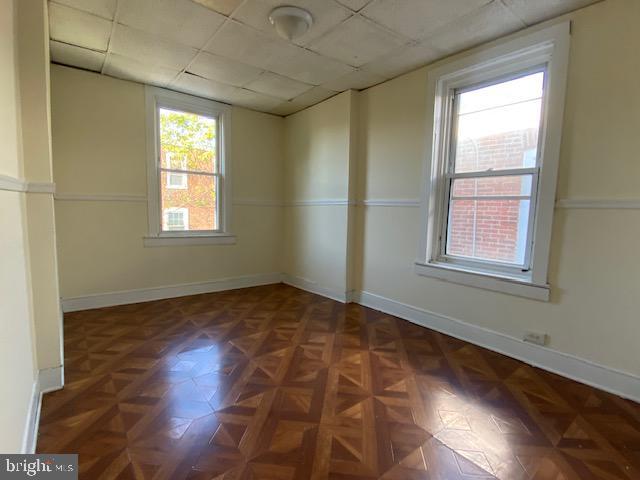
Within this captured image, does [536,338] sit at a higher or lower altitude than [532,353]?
higher

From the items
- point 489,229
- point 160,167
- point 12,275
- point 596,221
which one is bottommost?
point 12,275

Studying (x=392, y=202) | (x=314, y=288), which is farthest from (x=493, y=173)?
(x=314, y=288)

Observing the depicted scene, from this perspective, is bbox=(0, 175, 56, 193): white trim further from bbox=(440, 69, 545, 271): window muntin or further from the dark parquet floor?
bbox=(440, 69, 545, 271): window muntin

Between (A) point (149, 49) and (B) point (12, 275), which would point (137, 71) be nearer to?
(A) point (149, 49)

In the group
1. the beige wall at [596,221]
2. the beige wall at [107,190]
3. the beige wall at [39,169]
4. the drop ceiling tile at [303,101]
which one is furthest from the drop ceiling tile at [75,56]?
the beige wall at [596,221]

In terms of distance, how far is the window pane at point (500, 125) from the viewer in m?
2.43

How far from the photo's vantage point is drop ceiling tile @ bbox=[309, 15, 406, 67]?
94.0 inches

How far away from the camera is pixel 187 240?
Result: 4031 millimetres

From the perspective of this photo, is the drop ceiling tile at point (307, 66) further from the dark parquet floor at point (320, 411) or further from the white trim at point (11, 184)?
the dark parquet floor at point (320, 411)

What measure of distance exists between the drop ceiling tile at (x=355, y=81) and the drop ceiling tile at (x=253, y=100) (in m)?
0.84

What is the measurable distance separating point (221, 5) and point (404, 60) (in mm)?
1648

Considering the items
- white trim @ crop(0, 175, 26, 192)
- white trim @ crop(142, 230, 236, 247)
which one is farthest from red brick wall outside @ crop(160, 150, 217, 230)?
white trim @ crop(0, 175, 26, 192)

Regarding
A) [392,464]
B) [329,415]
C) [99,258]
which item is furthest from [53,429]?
[99,258]

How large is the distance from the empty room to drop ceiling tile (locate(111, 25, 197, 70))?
0.03m
